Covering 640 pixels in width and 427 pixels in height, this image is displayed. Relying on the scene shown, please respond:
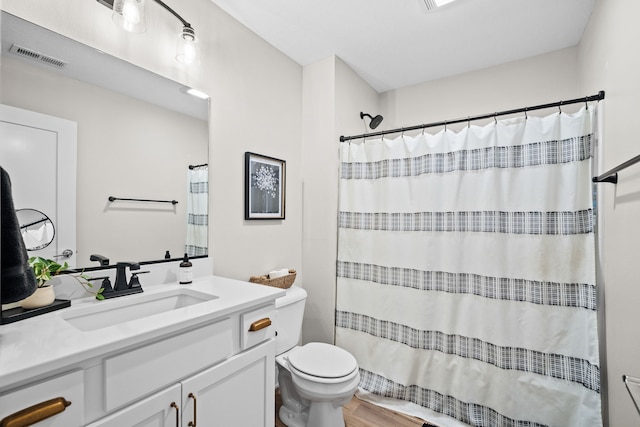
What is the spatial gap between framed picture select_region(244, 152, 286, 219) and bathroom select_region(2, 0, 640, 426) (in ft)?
0.18

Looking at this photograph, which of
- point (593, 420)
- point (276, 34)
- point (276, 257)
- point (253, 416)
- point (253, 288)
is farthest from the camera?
point (276, 257)

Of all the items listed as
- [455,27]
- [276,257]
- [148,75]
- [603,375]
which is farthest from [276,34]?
A: [603,375]

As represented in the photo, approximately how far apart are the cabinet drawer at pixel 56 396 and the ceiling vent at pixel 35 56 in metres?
1.13

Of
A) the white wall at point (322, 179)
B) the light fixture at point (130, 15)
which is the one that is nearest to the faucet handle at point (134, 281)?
the light fixture at point (130, 15)

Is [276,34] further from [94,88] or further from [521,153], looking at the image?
[521,153]

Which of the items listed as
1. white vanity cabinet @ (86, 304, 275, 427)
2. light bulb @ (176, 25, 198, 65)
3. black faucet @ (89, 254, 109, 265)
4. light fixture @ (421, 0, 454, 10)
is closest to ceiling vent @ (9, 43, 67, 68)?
light bulb @ (176, 25, 198, 65)

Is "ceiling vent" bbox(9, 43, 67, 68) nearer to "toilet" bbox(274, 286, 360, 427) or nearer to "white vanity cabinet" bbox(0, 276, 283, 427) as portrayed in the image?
"white vanity cabinet" bbox(0, 276, 283, 427)

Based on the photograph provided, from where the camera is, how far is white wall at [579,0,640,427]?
1142 millimetres

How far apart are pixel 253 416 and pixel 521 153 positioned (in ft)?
6.30

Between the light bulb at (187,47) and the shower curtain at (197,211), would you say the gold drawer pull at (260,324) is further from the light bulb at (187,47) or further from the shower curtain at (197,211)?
the light bulb at (187,47)

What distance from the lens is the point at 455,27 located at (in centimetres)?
A: 192

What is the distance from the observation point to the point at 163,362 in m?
0.92

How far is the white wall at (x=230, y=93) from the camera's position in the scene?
1271mm

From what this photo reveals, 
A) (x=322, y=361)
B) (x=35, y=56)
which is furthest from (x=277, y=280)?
(x=35, y=56)
